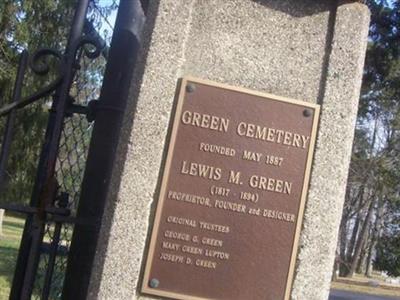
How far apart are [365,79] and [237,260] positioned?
13924 mm

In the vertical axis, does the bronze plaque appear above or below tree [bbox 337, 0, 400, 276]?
below

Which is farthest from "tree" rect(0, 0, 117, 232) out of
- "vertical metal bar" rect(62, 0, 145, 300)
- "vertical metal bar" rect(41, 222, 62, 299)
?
"vertical metal bar" rect(41, 222, 62, 299)

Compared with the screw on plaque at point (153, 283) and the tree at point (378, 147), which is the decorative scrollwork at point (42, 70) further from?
the tree at point (378, 147)

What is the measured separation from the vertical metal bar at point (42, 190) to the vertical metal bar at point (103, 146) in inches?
11.6

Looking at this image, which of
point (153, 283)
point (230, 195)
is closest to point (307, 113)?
point (230, 195)

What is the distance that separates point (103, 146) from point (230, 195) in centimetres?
134

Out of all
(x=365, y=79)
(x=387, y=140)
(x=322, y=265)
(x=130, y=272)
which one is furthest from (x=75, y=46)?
(x=387, y=140)

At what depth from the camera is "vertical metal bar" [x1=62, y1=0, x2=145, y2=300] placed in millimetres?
4453

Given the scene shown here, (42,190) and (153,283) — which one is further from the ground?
(42,190)

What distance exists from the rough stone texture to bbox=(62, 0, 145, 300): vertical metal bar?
2.79 feet

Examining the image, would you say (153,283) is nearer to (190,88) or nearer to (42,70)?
(190,88)

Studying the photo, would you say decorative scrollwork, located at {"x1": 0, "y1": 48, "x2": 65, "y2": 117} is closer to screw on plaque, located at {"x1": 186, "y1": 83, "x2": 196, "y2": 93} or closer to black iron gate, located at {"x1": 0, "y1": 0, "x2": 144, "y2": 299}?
black iron gate, located at {"x1": 0, "y1": 0, "x2": 144, "y2": 299}

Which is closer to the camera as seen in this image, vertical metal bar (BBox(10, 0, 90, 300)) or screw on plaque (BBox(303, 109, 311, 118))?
screw on plaque (BBox(303, 109, 311, 118))

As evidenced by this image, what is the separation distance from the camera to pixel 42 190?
4.19 m
